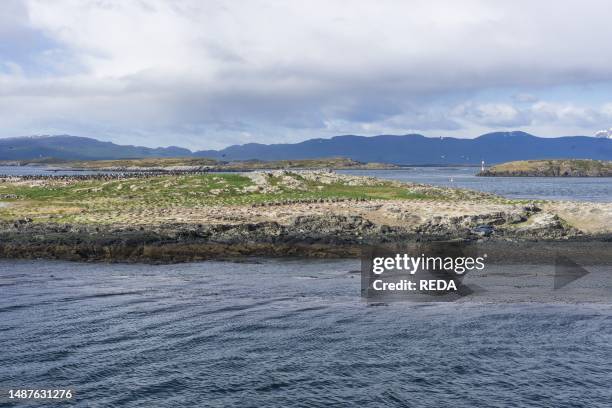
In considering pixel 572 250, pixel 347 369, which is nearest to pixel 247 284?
pixel 347 369

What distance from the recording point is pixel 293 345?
970 inches

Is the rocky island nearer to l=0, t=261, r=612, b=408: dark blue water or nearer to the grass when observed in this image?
the grass

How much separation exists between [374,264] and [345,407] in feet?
94.3

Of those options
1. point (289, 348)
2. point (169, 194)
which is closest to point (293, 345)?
point (289, 348)

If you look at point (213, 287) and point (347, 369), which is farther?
point (213, 287)

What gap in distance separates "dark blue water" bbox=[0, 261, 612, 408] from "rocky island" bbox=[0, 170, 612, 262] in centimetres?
1285

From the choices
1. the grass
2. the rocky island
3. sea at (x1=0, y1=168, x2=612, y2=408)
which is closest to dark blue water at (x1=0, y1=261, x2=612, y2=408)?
sea at (x1=0, y1=168, x2=612, y2=408)

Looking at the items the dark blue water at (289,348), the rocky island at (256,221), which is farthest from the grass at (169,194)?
the dark blue water at (289,348)

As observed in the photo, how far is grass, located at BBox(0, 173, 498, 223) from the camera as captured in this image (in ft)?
222

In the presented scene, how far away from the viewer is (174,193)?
84000 millimetres

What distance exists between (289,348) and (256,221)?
3673 cm

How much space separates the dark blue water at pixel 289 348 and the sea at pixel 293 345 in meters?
0.07

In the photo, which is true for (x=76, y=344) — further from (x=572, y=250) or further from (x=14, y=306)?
(x=572, y=250)

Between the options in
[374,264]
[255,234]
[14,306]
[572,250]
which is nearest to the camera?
[14,306]
